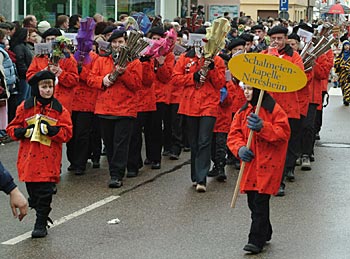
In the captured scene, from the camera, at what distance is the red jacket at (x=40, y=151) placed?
8789 millimetres

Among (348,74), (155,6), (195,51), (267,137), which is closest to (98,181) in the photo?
(195,51)

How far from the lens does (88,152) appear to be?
12.8m

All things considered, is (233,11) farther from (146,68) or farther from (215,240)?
(215,240)

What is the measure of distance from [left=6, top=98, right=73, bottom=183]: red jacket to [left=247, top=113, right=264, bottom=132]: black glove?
73.8 inches

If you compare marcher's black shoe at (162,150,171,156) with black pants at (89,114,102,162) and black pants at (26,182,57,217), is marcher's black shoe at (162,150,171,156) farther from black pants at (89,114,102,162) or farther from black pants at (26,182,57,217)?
black pants at (26,182,57,217)

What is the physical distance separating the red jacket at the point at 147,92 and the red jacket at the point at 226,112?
923 millimetres

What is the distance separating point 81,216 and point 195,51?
268cm

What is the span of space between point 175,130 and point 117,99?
2.94 metres

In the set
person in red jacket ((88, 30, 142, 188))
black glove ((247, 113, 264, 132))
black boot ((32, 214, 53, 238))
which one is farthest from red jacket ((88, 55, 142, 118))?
black glove ((247, 113, 264, 132))

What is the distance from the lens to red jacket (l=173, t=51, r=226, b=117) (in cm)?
1120

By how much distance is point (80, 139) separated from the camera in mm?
12250

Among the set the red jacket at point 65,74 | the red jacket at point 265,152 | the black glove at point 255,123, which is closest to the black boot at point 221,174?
the red jacket at point 65,74

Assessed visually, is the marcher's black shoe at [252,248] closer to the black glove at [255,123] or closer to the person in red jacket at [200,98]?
the black glove at [255,123]

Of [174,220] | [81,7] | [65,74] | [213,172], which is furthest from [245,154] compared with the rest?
[81,7]
